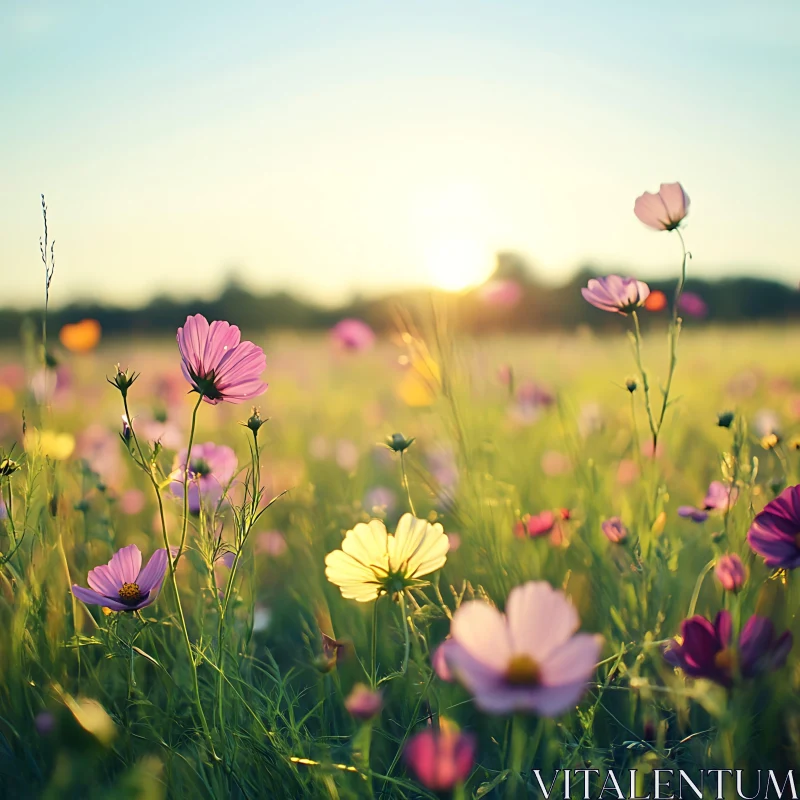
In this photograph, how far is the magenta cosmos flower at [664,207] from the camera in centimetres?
80

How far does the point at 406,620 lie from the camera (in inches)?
24.6

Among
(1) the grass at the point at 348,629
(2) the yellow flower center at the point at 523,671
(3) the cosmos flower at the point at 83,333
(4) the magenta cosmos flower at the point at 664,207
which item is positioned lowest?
(1) the grass at the point at 348,629

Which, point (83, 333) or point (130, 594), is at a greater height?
point (83, 333)

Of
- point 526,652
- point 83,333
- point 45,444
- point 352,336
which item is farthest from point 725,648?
point 352,336

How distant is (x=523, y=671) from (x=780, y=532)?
35 cm

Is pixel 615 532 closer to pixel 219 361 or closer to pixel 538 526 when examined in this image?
pixel 538 526

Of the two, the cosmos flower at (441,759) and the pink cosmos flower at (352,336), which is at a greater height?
the pink cosmos flower at (352,336)

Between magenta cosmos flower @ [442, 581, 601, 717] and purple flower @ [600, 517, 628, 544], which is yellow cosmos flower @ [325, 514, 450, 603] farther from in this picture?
purple flower @ [600, 517, 628, 544]

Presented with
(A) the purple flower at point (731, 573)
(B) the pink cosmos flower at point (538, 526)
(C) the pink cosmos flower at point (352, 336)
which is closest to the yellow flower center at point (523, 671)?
(A) the purple flower at point (731, 573)

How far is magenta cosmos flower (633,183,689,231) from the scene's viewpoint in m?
0.80

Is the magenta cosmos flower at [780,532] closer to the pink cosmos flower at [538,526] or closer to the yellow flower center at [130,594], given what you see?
the pink cosmos flower at [538,526]

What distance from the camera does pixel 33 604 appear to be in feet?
2.60

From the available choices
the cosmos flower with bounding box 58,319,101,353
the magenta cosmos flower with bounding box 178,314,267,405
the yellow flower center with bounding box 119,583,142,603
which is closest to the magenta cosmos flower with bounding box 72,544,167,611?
the yellow flower center with bounding box 119,583,142,603

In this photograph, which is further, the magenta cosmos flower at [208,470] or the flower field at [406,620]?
the magenta cosmos flower at [208,470]
